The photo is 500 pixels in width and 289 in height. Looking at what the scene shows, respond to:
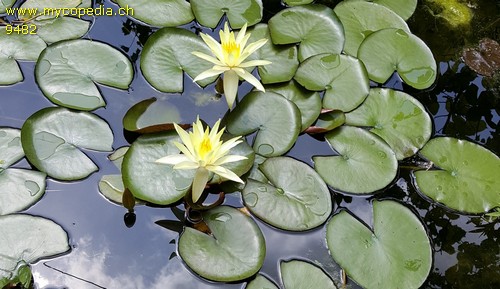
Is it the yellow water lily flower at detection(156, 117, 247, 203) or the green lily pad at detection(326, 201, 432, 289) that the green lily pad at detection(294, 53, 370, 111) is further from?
the yellow water lily flower at detection(156, 117, 247, 203)

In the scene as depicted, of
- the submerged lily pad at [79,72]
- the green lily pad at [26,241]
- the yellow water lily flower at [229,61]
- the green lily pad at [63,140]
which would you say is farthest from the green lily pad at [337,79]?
the green lily pad at [26,241]

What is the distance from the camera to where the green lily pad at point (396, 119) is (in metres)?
2.44

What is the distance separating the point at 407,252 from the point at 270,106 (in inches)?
36.5

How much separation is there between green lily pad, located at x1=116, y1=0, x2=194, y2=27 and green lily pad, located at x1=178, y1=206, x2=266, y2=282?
4.05 feet

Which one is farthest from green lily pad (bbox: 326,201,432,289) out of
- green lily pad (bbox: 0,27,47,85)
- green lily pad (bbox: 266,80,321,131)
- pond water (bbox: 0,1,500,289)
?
green lily pad (bbox: 0,27,47,85)

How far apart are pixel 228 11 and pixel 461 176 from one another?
61.5 inches

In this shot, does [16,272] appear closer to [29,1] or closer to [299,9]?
[29,1]

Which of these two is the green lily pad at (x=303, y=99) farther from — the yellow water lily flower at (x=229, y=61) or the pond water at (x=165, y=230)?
the yellow water lily flower at (x=229, y=61)

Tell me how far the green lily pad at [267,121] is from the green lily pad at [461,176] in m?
0.66

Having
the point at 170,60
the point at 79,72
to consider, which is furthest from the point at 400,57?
the point at 79,72

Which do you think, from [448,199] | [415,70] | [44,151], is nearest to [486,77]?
[415,70]

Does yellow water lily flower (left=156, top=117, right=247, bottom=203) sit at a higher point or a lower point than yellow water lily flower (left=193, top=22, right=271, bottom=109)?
lower

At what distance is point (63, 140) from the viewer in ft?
7.37

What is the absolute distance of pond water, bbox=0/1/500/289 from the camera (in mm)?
1996
